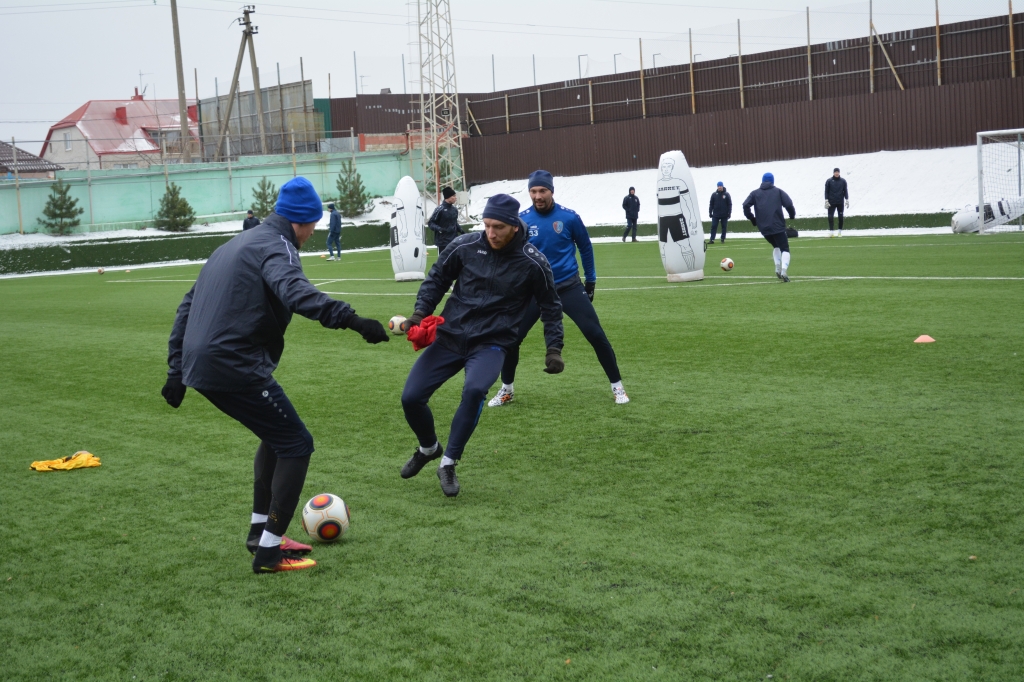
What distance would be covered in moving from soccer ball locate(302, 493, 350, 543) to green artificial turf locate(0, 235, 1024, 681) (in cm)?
10

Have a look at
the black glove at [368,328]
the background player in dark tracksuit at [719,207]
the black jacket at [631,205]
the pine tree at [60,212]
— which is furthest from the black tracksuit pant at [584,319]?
the pine tree at [60,212]

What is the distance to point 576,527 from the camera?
211 inches

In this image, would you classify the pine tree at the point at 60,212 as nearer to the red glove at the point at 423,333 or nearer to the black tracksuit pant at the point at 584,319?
the black tracksuit pant at the point at 584,319

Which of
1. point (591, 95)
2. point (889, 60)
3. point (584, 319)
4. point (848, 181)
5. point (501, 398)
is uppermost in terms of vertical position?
point (591, 95)

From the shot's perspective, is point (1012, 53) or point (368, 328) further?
point (1012, 53)

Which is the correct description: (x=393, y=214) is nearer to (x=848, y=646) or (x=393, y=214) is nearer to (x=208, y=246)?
(x=208, y=246)

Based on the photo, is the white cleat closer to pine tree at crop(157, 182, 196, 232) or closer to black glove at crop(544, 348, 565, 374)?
black glove at crop(544, 348, 565, 374)

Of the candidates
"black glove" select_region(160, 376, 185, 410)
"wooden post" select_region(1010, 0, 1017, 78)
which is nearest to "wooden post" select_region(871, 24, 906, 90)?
"wooden post" select_region(1010, 0, 1017, 78)

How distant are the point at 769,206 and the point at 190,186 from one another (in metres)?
35.0

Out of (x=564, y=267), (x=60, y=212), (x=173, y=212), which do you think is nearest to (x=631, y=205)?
(x=173, y=212)

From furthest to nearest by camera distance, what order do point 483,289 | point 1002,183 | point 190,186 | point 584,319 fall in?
1. point 190,186
2. point 1002,183
3. point 584,319
4. point 483,289

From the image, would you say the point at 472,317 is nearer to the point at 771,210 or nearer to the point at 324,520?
the point at 324,520

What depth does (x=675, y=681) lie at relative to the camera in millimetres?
3537

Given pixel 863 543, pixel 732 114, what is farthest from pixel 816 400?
pixel 732 114
